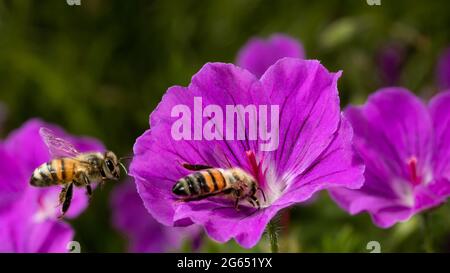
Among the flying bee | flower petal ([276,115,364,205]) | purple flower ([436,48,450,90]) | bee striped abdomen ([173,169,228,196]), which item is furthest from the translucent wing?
purple flower ([436,48,450,90])

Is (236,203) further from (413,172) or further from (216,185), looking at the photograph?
(413,172)

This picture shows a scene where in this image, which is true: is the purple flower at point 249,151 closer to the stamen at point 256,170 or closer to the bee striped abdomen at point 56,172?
the stamen at point 256,170

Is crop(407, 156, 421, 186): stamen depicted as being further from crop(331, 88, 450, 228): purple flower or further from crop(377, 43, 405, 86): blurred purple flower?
crop(377, 43, 405, 86): blurred purple flower

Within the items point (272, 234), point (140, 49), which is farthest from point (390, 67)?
point (272, 234)

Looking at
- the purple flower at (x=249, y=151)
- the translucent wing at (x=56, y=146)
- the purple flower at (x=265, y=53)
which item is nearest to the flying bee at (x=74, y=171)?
the translucent wing at (x=56, y=146)

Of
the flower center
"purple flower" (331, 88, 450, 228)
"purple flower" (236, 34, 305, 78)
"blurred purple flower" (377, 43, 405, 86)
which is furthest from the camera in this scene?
"blurred purple flower" (377, 43, 405, 86)

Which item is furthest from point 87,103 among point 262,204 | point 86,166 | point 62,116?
point 262,204
